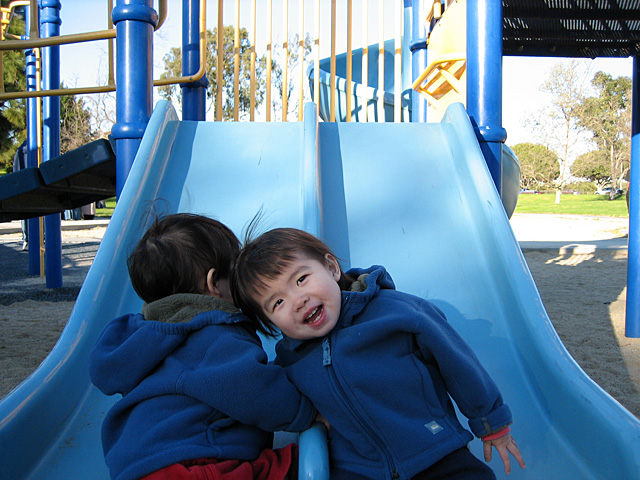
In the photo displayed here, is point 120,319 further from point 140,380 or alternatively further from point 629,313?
point 629,313

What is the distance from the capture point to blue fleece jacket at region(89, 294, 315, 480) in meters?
1.13

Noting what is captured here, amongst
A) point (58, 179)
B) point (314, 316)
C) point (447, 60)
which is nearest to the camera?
point (314, 316)

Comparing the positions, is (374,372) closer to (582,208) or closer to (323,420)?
(323,420)

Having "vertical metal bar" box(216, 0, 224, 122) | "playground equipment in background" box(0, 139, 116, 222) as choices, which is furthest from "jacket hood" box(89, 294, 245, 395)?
"vertical metal bar" box(216, 0, 224, 122)

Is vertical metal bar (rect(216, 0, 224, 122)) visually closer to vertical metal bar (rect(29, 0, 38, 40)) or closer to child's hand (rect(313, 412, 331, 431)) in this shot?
vertical metal bar (rect(29, 0, 38, 40))

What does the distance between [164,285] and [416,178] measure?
56.5 inches

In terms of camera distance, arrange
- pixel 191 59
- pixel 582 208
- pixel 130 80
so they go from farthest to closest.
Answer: pixel 582 208, pixel 191 59, pixel 130 80

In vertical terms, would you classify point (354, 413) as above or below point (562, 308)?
above

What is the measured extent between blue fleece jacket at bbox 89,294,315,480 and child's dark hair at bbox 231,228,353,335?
6 cm

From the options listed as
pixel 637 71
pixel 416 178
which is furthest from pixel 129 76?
pixel 637 71

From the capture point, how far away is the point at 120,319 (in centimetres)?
135

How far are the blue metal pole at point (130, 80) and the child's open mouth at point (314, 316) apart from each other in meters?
1.68

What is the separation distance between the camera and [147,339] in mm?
1225

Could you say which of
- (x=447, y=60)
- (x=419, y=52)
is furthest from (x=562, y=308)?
(x=447, y=60)
